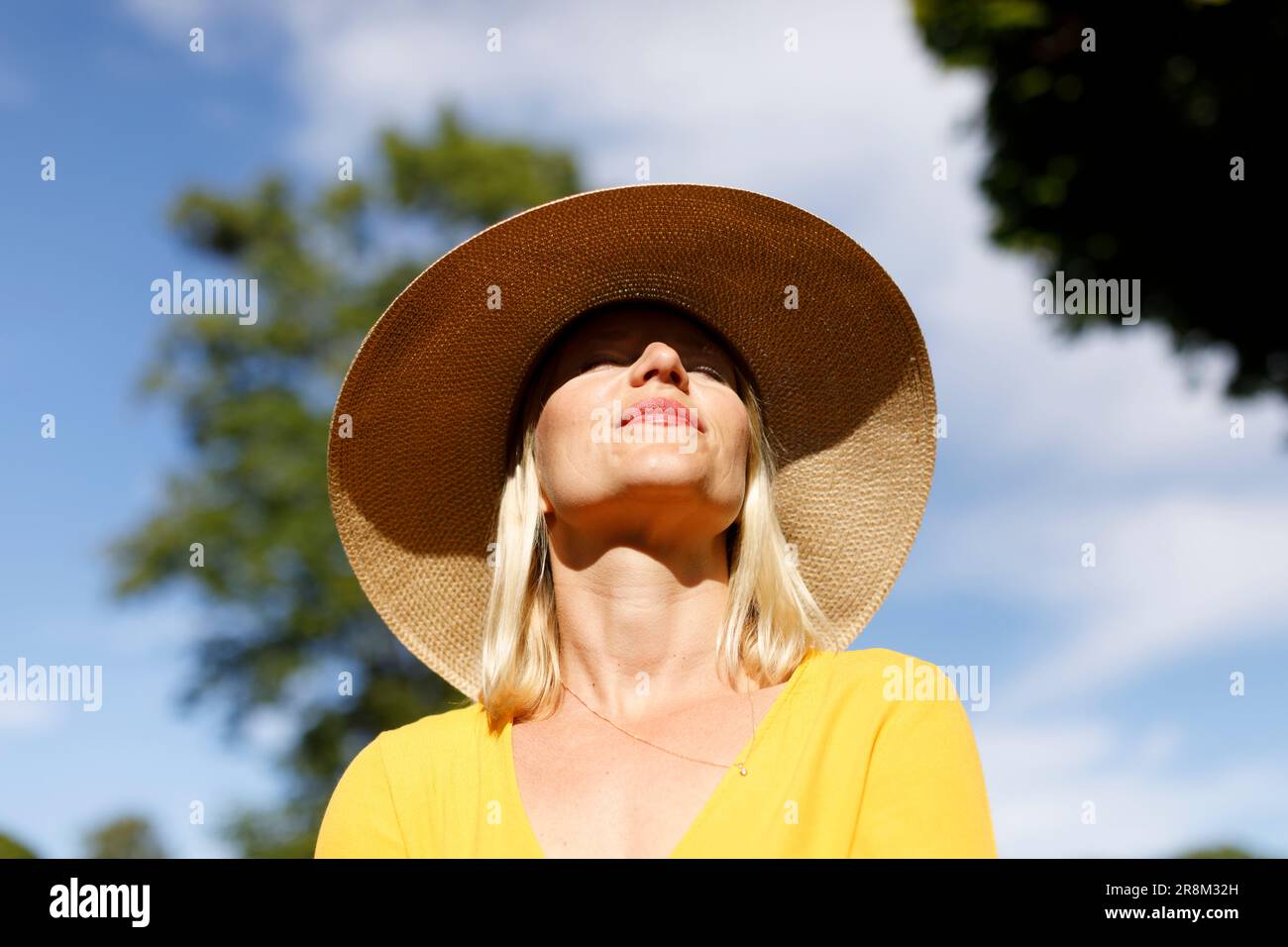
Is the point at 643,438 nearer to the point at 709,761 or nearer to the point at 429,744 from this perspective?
the point at 709,761

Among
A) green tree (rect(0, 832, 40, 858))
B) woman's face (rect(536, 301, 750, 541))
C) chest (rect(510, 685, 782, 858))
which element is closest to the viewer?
chest (rect(510, 685, 782, 858))

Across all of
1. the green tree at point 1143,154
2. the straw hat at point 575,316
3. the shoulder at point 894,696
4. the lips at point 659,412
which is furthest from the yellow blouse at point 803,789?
the green tree at point 1143,154

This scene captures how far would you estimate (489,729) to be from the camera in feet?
8.51

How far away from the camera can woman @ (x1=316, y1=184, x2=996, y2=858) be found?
7.36ft

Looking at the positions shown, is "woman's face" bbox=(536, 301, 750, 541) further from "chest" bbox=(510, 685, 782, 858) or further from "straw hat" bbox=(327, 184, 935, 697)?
"chest" bbox=(510, 685, 782, 858)

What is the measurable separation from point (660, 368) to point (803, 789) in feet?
2.97

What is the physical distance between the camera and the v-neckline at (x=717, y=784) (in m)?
2.20

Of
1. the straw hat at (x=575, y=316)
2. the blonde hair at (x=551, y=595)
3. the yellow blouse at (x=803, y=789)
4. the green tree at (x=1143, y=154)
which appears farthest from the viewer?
the green tree at (x=1143, y=154)

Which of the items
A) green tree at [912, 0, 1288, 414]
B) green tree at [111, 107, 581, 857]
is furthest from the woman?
green tree at [111, 107, 581, 857]

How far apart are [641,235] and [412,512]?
91 cm

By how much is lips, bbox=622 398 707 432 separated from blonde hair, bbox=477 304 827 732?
32 cm

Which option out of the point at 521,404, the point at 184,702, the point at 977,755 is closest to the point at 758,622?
the point at 977,755

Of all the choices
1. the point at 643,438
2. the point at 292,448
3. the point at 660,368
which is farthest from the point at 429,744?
the point at 292,448

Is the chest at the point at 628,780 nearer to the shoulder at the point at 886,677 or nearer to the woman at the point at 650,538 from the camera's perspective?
the woman at the point at 650,538
